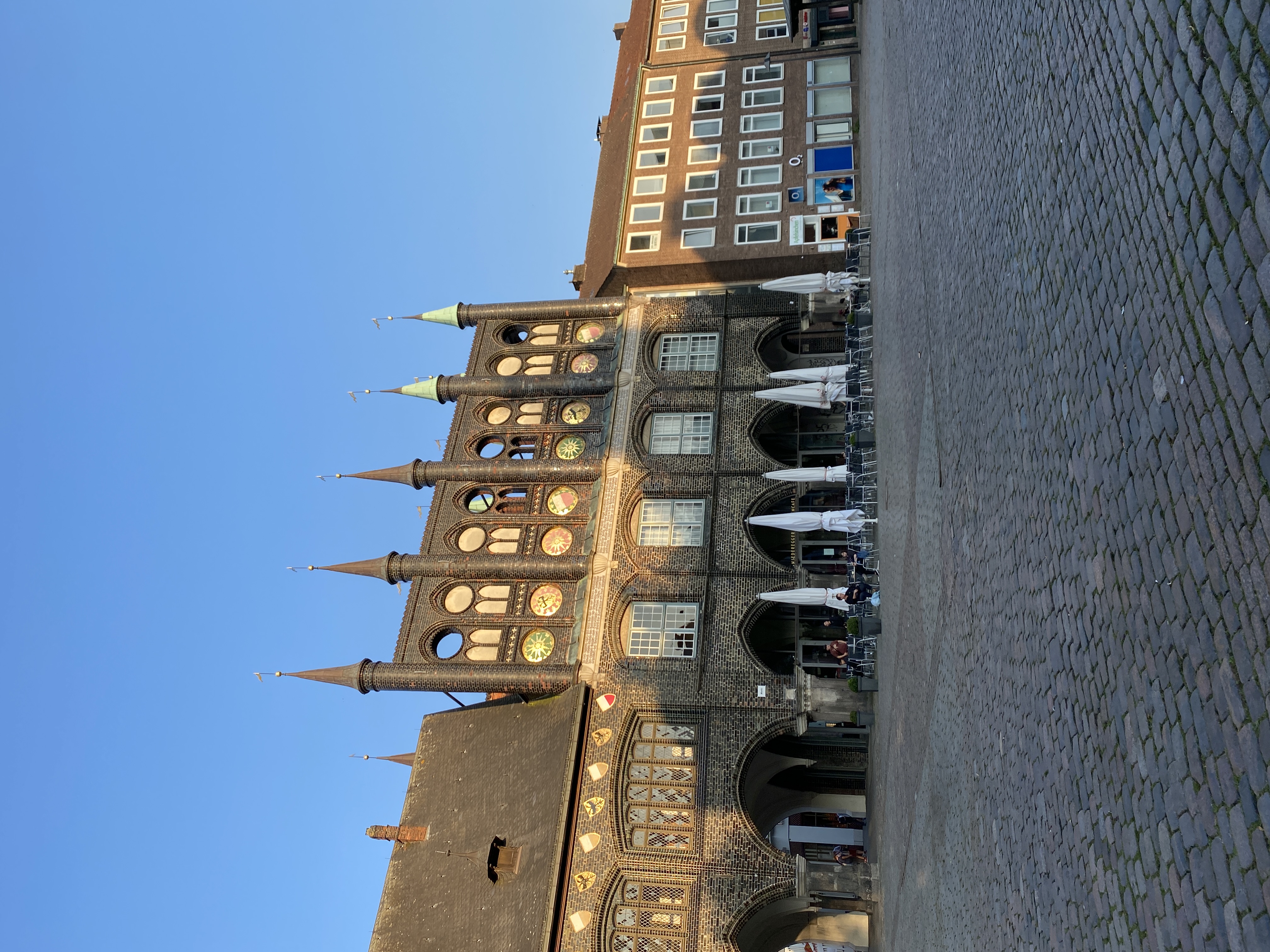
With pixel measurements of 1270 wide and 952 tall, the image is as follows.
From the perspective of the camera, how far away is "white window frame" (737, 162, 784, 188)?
42000mm

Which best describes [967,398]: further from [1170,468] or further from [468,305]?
[468,305]

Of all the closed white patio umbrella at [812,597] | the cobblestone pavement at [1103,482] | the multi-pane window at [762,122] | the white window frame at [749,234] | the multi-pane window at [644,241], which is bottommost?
the cobblestone pavement at [1103,482]

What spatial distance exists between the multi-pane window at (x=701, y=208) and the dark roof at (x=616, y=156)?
327 centimetres

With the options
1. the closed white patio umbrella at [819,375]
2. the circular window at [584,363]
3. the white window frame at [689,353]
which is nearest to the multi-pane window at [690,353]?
the white window frame at [689,353]

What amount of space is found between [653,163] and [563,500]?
19.0m

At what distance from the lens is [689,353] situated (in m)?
38.9

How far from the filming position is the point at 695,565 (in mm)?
34500

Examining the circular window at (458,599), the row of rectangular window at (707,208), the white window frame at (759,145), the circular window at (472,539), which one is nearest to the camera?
the circular window at (458,599)

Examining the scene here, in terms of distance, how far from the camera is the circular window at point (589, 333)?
Result: 4106 centimetres

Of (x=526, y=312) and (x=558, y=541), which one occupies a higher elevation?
(x=526, y=312)

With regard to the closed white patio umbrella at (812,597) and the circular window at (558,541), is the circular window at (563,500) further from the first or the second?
the closed white patio umbrella at (812,597)

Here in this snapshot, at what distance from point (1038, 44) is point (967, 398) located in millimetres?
4908

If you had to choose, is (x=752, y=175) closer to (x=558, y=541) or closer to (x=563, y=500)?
(x=563, y=500)

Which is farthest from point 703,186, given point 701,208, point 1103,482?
point 1103,482
